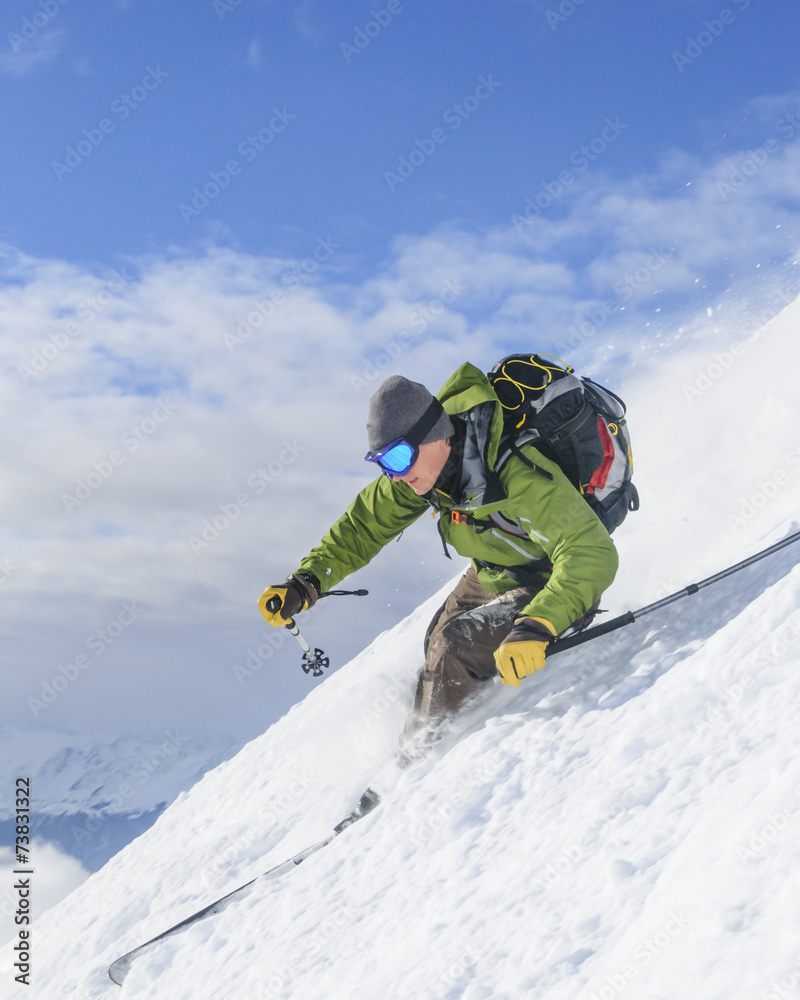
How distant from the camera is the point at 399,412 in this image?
174 inches

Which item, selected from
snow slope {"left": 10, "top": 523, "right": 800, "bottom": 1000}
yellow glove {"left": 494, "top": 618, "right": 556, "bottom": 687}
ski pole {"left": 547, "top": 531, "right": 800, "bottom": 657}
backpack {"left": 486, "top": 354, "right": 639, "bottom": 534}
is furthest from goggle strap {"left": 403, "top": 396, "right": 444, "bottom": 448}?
snow slope {"left": 10, "top": 523, "right": 800, "bottom": 1000}

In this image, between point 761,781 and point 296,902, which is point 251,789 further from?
point 761,781

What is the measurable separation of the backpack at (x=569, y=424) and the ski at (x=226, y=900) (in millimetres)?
2283

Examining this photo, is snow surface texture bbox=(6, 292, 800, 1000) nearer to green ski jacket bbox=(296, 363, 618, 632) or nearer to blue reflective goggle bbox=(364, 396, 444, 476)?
green ski jacket bbox=(296, 363, 618, 632)

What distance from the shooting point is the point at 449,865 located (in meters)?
3.36

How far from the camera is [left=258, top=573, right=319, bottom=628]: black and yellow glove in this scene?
5.42 m

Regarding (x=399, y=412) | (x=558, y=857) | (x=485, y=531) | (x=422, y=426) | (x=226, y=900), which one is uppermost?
(x=399, y=412)

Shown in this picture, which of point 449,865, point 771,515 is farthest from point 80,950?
point 771,515

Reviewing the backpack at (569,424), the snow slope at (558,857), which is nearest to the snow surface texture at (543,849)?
the snow slope at (558,857)

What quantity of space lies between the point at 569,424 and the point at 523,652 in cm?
152

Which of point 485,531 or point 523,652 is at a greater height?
point 485,531

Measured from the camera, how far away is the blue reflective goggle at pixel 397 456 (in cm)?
442

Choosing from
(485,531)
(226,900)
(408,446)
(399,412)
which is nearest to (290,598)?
(485,531)

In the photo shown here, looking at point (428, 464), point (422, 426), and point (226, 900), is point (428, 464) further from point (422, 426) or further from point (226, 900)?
point (226, 900)
